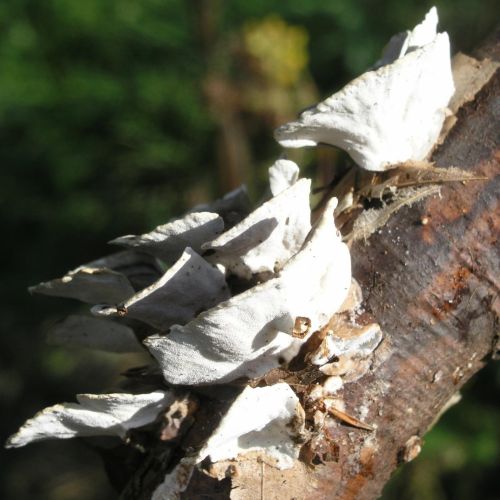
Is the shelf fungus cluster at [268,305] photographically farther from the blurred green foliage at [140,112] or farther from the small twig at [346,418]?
the blurred green foliage at [140,112]

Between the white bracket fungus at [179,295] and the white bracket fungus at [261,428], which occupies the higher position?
the white bracket fungus at [179,295]

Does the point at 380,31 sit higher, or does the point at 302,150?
the point at 380,31

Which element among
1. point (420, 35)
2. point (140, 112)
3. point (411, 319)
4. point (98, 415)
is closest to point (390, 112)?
point (420, 35)

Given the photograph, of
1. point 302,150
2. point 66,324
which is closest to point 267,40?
point 302,150

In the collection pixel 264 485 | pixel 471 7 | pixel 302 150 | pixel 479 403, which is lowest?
pixel 479 403

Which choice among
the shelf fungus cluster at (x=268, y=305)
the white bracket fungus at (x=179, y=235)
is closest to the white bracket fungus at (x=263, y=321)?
the shelf fungus cluster at (x=268, y=305)

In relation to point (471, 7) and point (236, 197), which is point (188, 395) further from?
point (471, 7)
